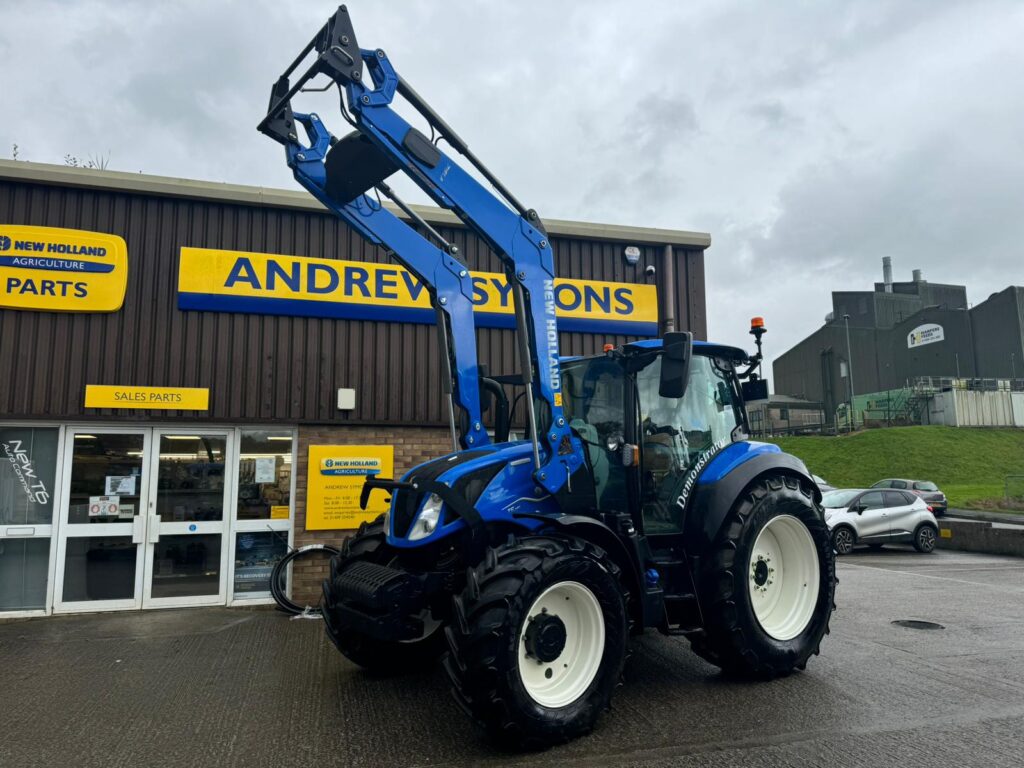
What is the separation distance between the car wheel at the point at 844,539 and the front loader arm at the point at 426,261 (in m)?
11.3

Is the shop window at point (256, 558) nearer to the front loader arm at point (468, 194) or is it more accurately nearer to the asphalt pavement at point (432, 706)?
the asphalt pavement at point (432, 706)

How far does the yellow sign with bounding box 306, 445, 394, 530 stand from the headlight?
13.8ft

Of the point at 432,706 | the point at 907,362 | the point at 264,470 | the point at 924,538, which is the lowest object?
the point at 924,538

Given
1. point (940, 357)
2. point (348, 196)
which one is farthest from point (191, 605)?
point (940, 357)

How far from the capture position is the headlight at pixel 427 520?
4422 mm

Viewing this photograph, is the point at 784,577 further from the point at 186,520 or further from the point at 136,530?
the point at 136,530

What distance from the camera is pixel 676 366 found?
454 cm

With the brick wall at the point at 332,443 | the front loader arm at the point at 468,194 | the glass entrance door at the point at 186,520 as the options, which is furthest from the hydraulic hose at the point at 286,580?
the front loader arm at the point at 468,194

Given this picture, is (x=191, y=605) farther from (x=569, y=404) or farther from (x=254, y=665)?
(x=569, y=404)

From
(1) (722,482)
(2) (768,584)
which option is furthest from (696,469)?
(2) (768,584)

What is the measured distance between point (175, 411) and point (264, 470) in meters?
1.23

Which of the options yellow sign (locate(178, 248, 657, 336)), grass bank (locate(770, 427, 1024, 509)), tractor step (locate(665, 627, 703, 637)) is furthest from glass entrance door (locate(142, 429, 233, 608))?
grass bank (locate(770, 427, 1024, 509))

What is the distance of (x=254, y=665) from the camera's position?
5.80m

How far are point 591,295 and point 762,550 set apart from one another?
5.06 meters
